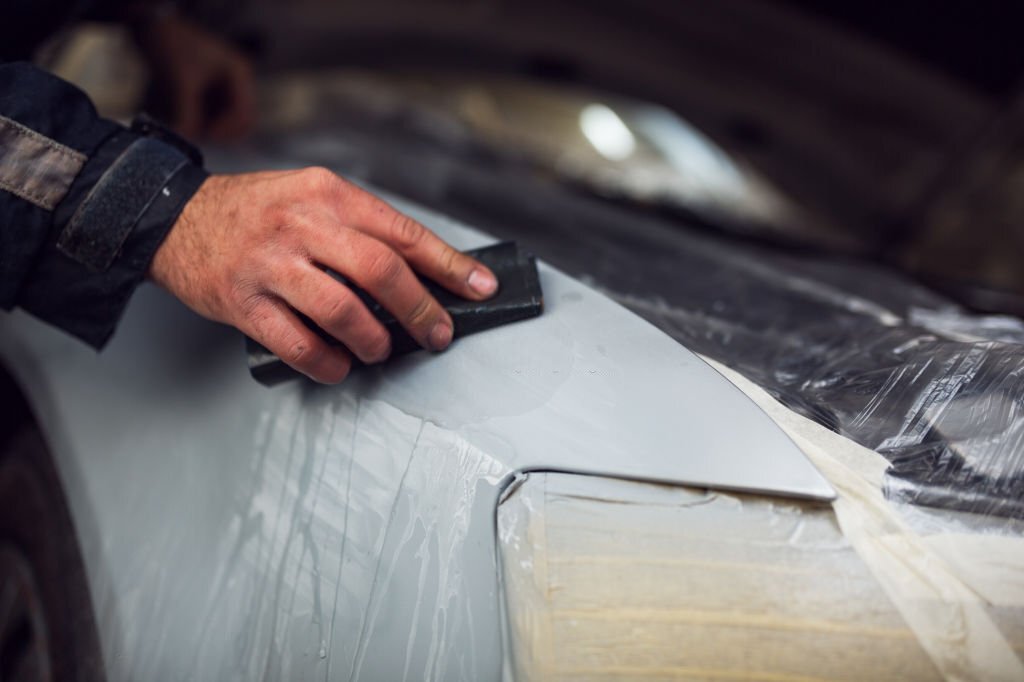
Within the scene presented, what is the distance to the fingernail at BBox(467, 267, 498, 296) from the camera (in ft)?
1.90

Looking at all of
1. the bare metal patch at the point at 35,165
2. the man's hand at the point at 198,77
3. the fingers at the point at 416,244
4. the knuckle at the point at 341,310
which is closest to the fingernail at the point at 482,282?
the fingers at the point at 416,244

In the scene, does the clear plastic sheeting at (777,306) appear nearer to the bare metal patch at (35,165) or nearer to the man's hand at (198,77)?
the man's hand at (198,77)

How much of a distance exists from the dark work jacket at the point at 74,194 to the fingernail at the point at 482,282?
0.94 feet

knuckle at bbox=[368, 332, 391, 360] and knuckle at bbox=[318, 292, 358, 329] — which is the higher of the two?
knuckle at bbox=[318, 292, 358, 329]

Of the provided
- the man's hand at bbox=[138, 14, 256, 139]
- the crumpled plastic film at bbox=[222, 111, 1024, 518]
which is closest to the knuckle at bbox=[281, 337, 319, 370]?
the crumpled plastic film at bbox=[222, 111, 1024, 518]

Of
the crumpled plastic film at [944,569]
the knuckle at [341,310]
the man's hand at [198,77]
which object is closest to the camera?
the crumpled plastic film at [944,569]

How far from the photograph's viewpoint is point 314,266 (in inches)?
22.1

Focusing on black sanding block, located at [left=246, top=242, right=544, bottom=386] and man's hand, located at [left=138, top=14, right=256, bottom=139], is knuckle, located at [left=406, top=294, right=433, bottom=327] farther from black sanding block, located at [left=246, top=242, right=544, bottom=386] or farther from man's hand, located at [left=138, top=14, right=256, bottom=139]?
man's hand, located at [left=138, top=14, right=256, bottom=139]

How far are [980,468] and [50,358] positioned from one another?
919 millimetres

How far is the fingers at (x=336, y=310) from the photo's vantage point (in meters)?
0.54

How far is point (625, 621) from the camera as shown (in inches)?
16.6

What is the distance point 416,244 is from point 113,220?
0.96 ft

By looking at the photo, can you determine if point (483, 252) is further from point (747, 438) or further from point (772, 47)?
point (772, 47)

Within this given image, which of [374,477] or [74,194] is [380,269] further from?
[74,194]
